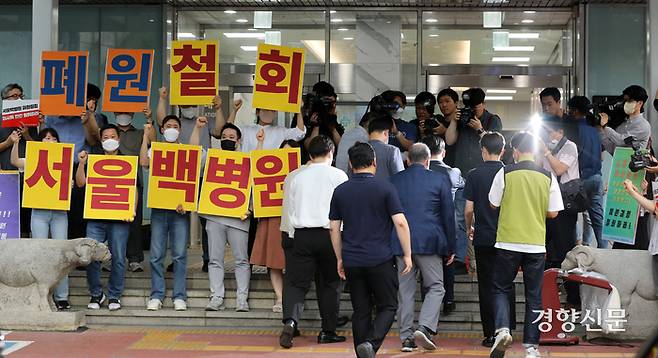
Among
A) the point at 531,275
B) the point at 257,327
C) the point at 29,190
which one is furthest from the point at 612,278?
the point at 29,190

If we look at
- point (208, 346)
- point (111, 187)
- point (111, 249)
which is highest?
point (111, 187)

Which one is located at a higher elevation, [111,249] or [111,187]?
[111,187]

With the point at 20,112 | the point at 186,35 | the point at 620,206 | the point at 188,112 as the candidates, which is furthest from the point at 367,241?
the point at 186,35

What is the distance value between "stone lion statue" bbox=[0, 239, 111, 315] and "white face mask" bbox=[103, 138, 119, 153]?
39.3 inches

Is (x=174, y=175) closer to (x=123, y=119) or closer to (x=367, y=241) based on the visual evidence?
Result: (x=123, y=119)

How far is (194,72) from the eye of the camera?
10.4 metres

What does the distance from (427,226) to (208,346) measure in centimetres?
212

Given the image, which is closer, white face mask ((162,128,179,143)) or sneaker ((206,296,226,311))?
sneaker ((206,296,226,311))

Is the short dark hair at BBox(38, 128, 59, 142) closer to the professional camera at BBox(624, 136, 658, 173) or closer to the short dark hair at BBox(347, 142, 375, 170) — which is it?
the short dark hair at BBox(347, 142, 375, 170)

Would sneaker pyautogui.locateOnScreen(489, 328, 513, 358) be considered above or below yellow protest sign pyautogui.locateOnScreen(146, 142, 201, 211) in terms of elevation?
below

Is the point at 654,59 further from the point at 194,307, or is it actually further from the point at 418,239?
the point at 194,307

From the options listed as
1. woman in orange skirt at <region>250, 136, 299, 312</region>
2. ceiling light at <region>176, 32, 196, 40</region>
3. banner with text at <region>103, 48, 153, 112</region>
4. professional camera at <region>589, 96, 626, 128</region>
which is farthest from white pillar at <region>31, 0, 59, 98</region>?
professional camera at <region>589, 96, 626, 128</region>

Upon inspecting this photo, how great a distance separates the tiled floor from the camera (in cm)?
852

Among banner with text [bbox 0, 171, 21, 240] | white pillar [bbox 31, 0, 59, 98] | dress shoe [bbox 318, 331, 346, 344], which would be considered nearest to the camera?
dress shoe [bbox 318, 331, 346, 344]
